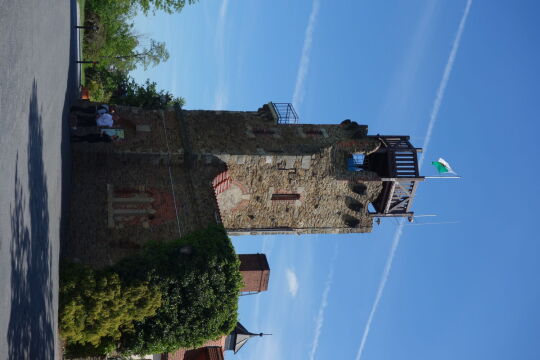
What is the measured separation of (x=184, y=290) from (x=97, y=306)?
348cm

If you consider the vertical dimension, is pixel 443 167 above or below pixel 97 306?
above

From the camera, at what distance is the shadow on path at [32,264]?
509 inches

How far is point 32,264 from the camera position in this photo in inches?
572

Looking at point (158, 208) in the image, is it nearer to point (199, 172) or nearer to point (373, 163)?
point (199, 172)

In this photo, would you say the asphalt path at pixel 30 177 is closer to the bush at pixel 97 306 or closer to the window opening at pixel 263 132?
the bush at pixel 97 306

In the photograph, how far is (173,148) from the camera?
2438 cm

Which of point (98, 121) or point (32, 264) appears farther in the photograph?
point (98, 121)

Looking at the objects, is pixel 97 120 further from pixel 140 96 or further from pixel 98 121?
pixel 140 96

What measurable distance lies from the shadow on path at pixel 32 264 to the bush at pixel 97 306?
98 cm

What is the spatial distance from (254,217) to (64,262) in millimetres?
10767

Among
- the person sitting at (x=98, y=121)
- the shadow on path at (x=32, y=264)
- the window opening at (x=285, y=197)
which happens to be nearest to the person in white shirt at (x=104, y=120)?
the person sitting at (x=98, y=121)

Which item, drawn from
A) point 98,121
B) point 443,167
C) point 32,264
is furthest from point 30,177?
point 443,167

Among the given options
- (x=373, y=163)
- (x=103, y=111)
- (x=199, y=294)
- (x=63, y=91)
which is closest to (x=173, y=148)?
(x=103, y=111)

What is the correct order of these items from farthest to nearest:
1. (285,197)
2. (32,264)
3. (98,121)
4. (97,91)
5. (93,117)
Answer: (97,91) < (285,197) < (93,117) < (98,121) < (32,264)
